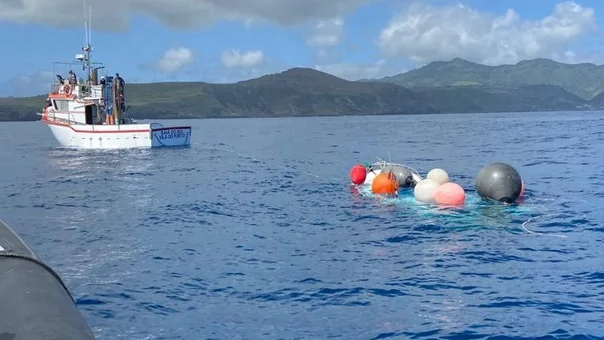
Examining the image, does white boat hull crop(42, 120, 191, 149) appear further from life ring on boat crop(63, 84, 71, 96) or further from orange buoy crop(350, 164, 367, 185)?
orange buoy crop(350, 164, 367, 185)

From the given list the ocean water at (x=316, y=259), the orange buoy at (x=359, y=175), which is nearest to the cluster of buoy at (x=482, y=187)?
the ocean water at (x=316, y=259)

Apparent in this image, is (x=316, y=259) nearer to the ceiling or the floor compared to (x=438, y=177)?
nearer to the floor

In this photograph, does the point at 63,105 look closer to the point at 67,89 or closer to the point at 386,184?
the point at 67,89

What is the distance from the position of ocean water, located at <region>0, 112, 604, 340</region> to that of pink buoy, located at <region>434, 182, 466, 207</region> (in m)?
0.63

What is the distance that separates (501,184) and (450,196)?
179 centimetres

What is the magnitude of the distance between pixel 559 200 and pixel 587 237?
21.1ft

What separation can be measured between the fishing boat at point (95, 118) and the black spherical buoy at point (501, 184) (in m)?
38.1

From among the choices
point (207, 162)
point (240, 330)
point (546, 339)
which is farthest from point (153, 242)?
point (207, 162)

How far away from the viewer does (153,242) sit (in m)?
16.8

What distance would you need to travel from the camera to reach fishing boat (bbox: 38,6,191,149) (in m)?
52.8

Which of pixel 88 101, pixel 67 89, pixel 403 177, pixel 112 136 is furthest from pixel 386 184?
pixel 67 89

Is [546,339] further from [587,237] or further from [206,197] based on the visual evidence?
[206,197]

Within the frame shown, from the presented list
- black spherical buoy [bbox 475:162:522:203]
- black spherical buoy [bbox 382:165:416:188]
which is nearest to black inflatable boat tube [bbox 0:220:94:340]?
black spherical buoy [bbox 475:162:522:203]

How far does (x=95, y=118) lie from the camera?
57188 mm
